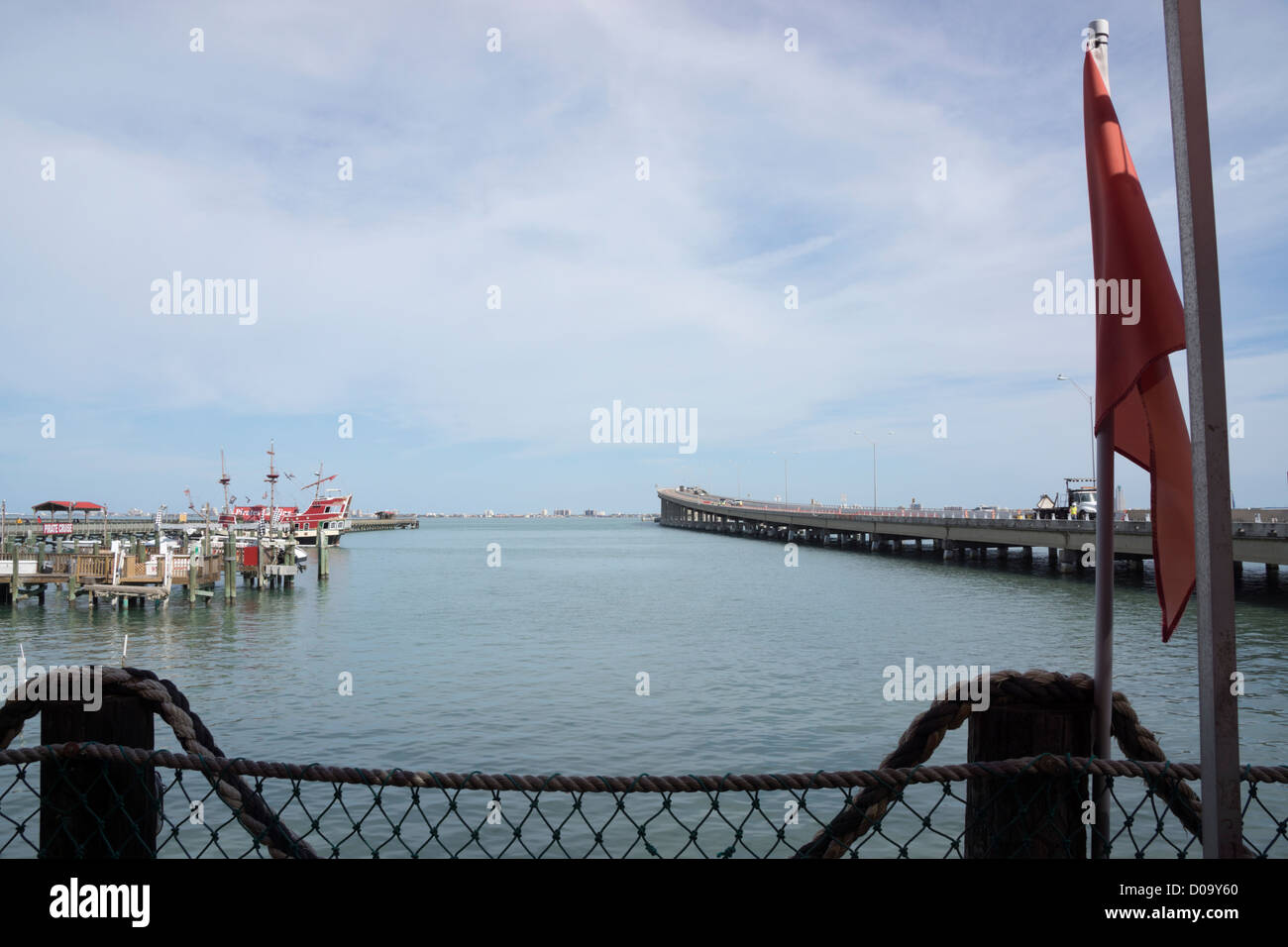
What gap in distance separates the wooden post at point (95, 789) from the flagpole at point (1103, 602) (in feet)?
13.2

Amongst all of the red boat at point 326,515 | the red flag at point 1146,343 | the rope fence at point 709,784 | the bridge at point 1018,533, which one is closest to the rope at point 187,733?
the rope fence at point 709,784

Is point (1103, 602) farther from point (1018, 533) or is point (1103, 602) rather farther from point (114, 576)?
point (1018, 533)

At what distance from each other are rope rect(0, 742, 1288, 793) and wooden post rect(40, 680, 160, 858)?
0.23 ft

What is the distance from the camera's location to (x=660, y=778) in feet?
11.6

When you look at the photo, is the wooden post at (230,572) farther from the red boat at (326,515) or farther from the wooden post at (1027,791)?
the red boat at (326,515)

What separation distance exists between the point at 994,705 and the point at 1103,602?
0.82 meters

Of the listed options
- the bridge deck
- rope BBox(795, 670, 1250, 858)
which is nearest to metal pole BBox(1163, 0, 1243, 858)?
rope BBox(795, 670, 1250, 858)

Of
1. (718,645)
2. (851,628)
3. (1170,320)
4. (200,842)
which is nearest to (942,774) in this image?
(1170,320)

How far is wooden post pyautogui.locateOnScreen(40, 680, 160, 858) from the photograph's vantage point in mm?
3967

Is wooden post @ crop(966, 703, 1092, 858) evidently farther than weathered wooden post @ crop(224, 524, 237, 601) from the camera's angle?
No

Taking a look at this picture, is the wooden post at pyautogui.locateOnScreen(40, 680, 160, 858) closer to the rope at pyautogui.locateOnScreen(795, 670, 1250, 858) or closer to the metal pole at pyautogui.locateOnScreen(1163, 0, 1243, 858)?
the rope at pyautogui.locateOnScreen(795, 670, 1250, 858)

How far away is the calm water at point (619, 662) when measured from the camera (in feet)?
58.5
